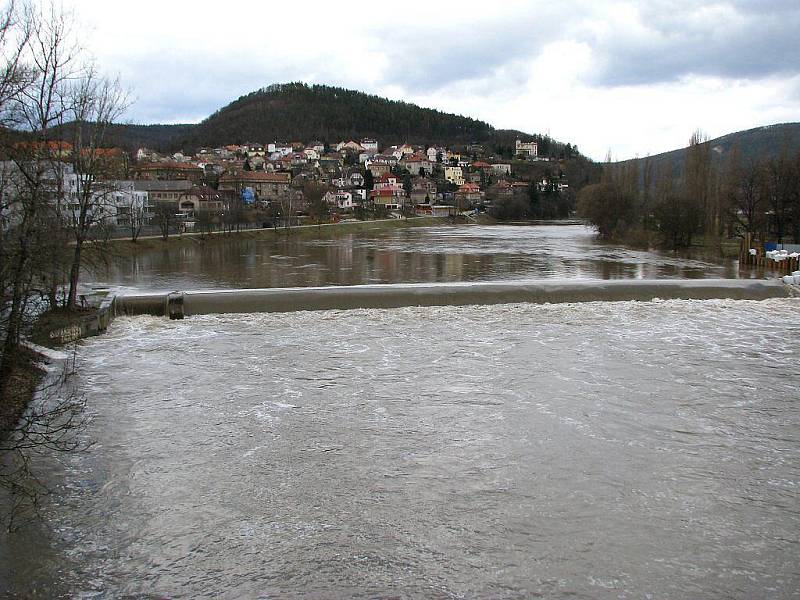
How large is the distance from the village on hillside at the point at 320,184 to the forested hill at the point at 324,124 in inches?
267

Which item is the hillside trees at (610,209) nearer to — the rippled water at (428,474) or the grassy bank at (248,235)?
the grassy bank at (248,235)

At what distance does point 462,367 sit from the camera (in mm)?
9664

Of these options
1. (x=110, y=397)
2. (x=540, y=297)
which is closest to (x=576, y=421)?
(x=110, y=397)

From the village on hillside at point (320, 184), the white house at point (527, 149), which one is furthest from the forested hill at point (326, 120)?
the white house at point (527, 149)

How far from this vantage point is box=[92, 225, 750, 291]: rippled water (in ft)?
63.8

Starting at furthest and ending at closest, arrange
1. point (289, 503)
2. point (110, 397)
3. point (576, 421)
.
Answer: point (110, 397) → point (576, 421) → point (289, 503)

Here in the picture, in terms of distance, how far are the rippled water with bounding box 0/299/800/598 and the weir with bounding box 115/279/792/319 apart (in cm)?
279

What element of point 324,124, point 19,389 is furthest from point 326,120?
point 19,389

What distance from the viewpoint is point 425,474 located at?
6121 millimetres

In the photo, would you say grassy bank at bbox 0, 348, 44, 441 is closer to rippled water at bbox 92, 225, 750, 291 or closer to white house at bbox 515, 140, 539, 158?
rippled water at bbox 92, 225, 750, 291

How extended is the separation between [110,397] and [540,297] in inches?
378

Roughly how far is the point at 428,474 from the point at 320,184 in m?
73.8

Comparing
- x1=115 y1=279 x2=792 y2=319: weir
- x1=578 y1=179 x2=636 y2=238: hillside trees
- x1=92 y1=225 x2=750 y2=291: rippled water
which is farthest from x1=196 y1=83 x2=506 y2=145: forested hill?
x1=115 y1=279 x2=792 y2=319: weir

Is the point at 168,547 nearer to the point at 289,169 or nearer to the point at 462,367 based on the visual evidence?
the point at 462,367
